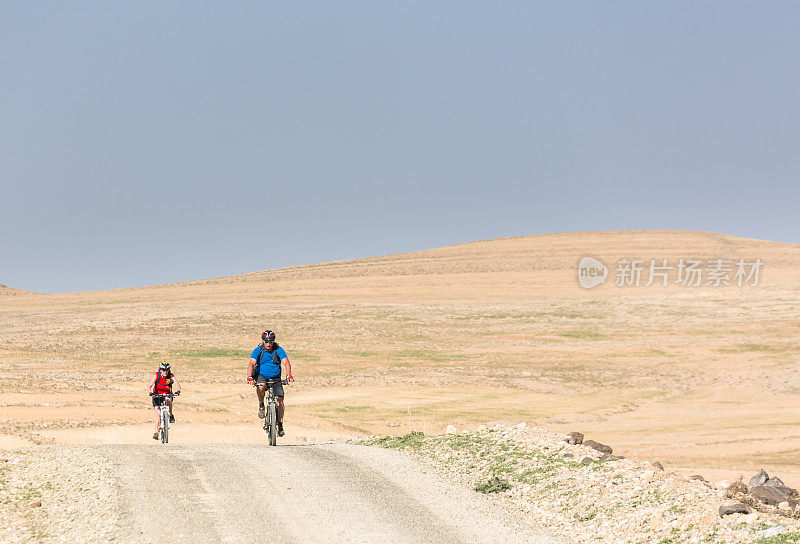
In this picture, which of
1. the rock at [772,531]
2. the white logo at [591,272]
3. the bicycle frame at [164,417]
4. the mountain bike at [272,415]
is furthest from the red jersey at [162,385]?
the white logo at [591,272]

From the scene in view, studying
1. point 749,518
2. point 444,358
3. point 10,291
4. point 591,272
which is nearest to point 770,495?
point 749,518

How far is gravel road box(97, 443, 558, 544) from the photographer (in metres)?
11.8

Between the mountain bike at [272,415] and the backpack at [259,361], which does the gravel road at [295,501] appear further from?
the backpack at [259,361]

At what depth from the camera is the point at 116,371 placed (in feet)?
164

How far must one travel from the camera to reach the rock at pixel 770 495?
42.0ft

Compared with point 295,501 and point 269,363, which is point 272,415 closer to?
point 269,363

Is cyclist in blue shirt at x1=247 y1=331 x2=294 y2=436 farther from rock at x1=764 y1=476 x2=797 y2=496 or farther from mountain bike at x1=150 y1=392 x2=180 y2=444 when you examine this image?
rock at x1=764 y1=476 x2=797 y2=496

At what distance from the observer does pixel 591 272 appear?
106 metres

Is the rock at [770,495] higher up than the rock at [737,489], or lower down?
lower down

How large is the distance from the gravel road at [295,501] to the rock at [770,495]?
3.65 metres

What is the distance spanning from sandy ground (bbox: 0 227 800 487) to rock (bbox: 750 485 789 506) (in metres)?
10.4

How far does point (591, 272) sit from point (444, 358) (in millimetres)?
52346
